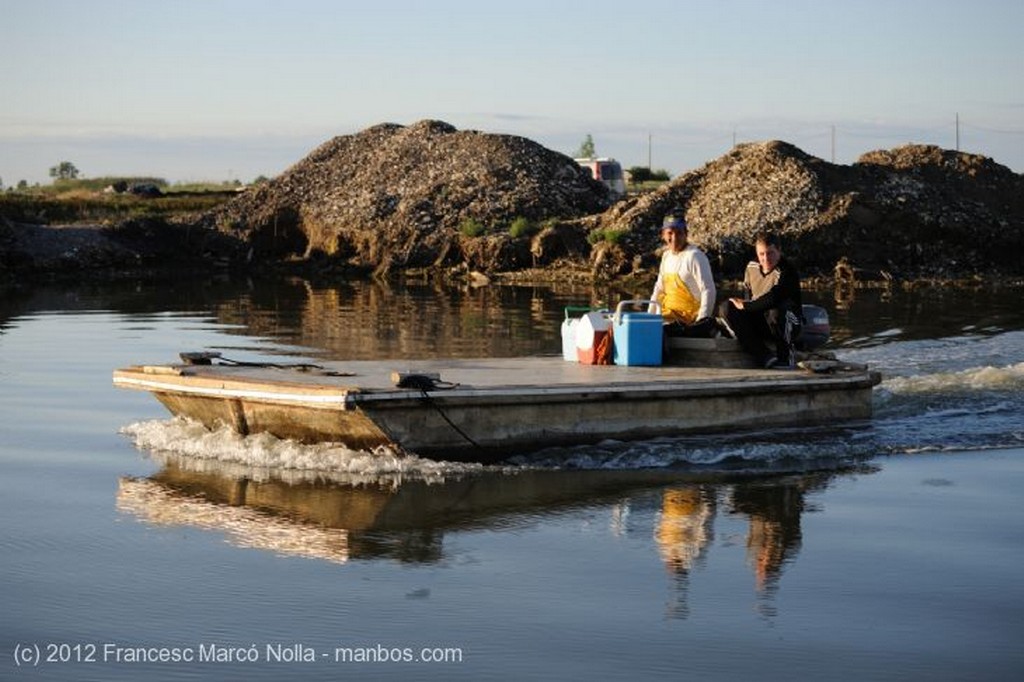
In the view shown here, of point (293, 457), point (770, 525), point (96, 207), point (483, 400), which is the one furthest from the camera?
point (96, 207)

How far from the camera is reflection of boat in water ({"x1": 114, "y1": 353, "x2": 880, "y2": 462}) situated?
11.5 meters

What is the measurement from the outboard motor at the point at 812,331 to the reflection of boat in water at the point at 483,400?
1.00 metres

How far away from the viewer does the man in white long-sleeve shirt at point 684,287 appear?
14023 mm

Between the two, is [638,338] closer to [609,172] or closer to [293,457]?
[293,457]

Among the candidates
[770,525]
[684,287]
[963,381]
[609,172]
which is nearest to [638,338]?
[684,287]

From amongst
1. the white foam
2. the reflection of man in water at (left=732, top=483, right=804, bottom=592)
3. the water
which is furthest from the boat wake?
the white foam

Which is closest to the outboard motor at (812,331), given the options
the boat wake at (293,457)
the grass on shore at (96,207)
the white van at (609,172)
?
the boat wake at (293,457)

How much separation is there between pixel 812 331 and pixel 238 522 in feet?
22.7

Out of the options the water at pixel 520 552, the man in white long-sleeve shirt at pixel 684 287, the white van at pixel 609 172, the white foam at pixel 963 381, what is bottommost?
the water at pixel 520 552

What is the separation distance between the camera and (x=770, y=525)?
1006cm

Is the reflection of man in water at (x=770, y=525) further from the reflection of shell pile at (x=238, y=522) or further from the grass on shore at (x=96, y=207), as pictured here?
the grass on shore at (x=96, y=207)

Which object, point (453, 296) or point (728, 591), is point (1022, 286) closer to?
point (453, 296)

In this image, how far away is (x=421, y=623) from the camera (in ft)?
25.5

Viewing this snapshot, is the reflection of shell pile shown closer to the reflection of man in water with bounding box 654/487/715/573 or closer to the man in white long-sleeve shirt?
the reflection of man in water with bounding box 654/487/715/573
